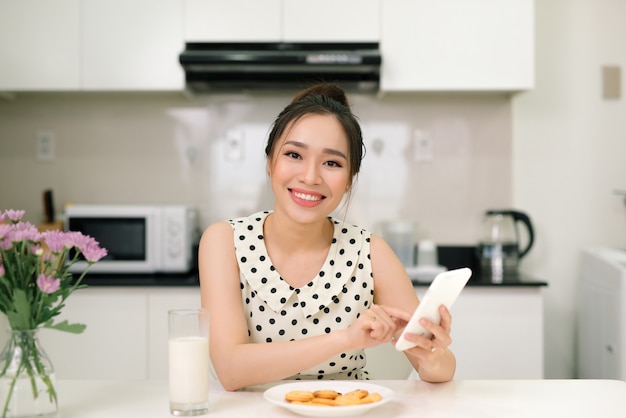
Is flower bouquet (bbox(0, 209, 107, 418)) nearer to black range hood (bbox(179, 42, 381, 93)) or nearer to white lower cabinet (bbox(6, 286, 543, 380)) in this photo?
white lower cabinet (bbox(6, 286, 543, 380))

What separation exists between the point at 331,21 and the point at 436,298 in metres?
2.02

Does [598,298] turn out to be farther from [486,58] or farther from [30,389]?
[30,389]

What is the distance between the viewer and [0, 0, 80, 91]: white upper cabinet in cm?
300

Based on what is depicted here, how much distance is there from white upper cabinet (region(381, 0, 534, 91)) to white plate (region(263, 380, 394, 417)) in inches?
75.8

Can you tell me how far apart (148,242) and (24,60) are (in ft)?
3.02

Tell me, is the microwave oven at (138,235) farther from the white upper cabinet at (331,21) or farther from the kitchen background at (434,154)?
the white upper cabinet at (331,21)

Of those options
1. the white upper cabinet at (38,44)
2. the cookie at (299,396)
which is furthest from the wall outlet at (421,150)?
the cookie at (299,396)

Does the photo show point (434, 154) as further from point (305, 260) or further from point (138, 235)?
point (305, 260)

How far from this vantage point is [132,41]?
2990mm

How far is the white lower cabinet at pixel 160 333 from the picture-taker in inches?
109

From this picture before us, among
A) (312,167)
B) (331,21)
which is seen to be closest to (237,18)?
(331,21)

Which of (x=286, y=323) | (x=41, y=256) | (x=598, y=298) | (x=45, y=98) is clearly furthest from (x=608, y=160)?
(x=41, y=256)

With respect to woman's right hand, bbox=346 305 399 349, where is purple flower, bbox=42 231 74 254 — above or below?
above

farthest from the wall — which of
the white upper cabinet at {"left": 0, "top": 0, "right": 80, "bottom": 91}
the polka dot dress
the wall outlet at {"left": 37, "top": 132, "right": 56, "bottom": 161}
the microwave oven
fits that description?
the wall outlet at {"left": 37, "top": 132, "right": 56, "bottom": 161}
